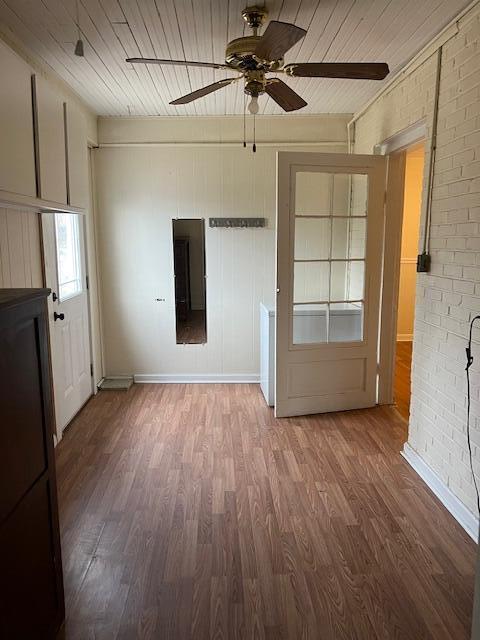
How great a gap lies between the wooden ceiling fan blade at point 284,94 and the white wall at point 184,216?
1.78 m

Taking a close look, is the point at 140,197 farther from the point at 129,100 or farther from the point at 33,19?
the point at 33,19

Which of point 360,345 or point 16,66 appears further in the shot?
point 360,345

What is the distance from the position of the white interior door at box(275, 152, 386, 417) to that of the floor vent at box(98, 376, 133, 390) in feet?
5.61

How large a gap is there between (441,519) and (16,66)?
10.2ft

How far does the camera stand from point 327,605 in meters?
1.86

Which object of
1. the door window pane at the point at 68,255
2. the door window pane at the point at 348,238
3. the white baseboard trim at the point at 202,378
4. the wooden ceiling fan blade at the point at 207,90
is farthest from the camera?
the white baseboard trim at the point at 202,378

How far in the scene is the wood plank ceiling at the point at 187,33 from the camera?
91.3 inches

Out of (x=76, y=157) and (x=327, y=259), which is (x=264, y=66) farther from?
(x=327, y=259)

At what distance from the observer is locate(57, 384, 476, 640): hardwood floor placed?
1.80 m

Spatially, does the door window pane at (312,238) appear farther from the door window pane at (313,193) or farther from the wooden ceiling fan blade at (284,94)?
the wooden ceiling fan blade at (284,94)

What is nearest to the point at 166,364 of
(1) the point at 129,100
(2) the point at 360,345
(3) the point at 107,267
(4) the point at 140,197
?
(3) the point at 107,267

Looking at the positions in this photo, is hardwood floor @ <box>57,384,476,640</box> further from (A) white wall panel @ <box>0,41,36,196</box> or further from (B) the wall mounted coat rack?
(B) the wall mounted coat rack

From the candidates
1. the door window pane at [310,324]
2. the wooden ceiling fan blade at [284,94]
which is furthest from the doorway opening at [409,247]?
the wooden ceiling fan blade at [284,94]

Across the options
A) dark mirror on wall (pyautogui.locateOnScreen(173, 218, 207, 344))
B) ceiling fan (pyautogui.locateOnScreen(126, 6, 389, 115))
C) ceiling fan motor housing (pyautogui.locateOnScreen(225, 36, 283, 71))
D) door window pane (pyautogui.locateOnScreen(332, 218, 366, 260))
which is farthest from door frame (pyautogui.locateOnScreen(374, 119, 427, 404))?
dark mirror on wall (pyautogui.locateOnScreen(173, 218, 207, 344))
